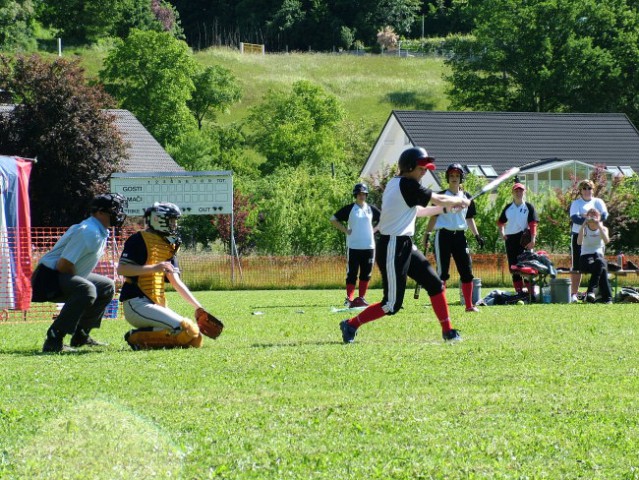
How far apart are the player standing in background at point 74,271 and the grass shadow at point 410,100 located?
9785 cm

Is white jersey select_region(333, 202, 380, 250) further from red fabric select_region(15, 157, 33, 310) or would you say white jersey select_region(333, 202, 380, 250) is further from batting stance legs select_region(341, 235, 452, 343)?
batting stance legs select_region(341, 235, 452, 343)

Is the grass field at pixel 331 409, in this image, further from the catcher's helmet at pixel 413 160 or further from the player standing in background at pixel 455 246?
the player standing in background at pixel 455 246

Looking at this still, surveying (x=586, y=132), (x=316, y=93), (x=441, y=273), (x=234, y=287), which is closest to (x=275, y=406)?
(x=441, y=273)

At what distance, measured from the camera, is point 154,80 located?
7906cm

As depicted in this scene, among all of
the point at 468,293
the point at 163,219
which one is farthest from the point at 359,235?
the point at 163,219

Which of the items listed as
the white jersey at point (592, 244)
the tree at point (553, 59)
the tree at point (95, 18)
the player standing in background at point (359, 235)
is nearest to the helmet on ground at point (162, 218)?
the player standing in background at point (359, 235)

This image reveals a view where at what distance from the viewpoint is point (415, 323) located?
14.2 m

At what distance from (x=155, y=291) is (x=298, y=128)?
69574 millimetres

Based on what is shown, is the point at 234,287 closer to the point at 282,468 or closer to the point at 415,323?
the point at 415,323

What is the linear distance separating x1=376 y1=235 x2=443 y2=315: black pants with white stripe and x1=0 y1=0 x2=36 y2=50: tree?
9452cm

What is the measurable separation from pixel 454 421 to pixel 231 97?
278 feet

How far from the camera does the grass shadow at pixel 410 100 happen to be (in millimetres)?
109188

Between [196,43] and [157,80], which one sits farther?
[196,43]

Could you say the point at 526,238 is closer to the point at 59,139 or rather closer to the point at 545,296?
the point at 545,296
